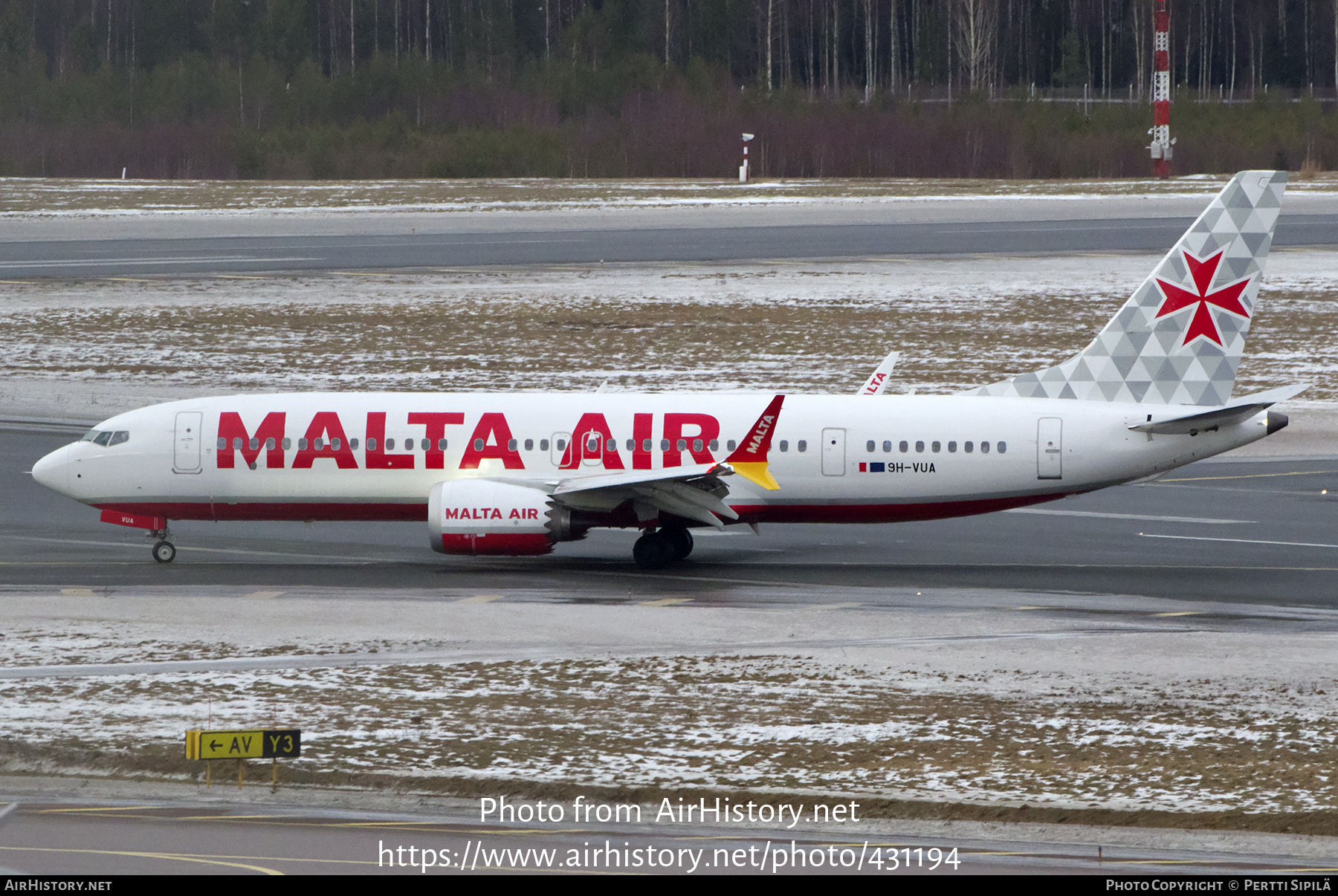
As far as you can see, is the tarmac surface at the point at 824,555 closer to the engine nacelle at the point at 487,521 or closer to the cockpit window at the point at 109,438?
the engine nacelle at the point at 487,521

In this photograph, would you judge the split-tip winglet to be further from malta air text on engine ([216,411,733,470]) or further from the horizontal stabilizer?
the horizontal stabilizer

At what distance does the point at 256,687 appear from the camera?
24625mm

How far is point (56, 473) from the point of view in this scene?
118 feet

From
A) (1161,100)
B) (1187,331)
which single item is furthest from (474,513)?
(1161,100)

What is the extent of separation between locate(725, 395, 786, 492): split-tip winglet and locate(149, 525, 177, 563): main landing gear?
38.6 feet

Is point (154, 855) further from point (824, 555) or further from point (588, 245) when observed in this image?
point (588, 245)

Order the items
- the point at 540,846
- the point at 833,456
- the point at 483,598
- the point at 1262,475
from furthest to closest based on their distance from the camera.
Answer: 1. the point at 1262,475
2. the point at 833,456
3. the point at 483,598
4. the point at 540,846

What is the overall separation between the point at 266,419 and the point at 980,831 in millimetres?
21227

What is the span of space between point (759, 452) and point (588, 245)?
4832 cm

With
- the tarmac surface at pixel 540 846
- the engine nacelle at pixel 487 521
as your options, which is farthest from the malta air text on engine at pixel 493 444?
the tarmac surface at pixel 540 846

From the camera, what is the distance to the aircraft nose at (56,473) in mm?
35906

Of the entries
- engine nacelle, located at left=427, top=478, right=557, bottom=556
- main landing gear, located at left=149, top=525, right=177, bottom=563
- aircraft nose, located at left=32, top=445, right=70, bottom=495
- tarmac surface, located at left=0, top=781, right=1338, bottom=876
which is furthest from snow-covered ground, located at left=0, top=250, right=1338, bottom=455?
tarmac surface, located at left=0, top=781, right=1338, bottom=876

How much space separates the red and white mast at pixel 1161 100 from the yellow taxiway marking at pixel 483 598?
83.6 metres

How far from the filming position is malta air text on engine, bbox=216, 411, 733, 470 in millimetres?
35062
